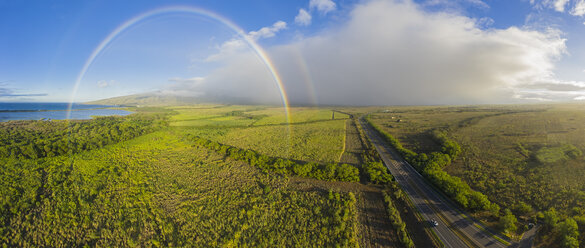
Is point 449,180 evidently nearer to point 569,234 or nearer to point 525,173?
point 569,234

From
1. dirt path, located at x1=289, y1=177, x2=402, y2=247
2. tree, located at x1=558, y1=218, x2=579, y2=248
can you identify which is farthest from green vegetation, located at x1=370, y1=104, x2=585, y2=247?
dirt path, located at x1=289, y1=177, x2=402, y2=247

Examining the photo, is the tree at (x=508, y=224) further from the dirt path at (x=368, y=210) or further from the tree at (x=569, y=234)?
the dirt path at (x=368, y=210)

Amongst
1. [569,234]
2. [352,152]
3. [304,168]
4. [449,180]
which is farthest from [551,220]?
[352,152]

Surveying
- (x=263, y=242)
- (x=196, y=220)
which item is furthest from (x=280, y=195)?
(x=196, y=220)

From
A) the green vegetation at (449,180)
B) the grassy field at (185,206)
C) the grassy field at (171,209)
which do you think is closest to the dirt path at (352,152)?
the grassy field at (185,206)

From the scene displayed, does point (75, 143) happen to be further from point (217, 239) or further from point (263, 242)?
point (263, 242)

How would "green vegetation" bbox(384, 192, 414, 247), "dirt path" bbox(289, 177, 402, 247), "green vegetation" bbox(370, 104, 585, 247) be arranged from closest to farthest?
"green vegetation" bbox(384, 192, 414, 247), "dirt path" bbox(289, 177, 402, 247), "green vegetation" bbox(370, 104, 585, 247)

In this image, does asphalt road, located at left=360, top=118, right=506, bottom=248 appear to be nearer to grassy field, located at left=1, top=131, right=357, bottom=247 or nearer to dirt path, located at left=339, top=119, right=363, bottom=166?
dirt path, located at left=339, top=119, right=363, bottom=166

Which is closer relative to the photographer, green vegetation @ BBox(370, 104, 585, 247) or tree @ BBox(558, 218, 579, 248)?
tree @ BBox(558, 218, 579, 248)
